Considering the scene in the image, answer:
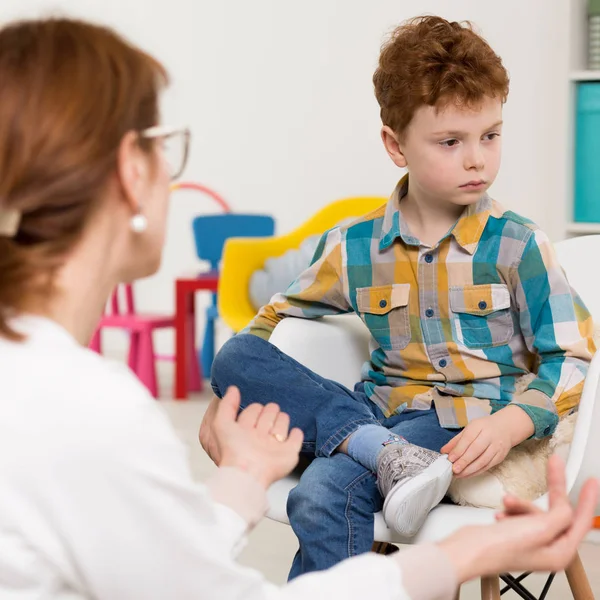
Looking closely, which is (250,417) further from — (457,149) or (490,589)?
(457,149)

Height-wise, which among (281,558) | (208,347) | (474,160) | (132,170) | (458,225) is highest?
(132,170)

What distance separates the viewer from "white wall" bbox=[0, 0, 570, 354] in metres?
3.65

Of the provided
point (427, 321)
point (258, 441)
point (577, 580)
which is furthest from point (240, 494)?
point (577, 580)

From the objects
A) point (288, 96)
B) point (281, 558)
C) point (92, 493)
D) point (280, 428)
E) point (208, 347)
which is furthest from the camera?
point (288, 96)

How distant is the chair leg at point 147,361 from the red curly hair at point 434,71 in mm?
2343

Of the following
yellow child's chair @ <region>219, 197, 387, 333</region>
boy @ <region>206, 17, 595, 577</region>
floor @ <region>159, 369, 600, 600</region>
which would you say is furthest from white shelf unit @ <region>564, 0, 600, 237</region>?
boy @ <region>206, 17, 595, 577</region>

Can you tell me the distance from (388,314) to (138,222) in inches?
30.3

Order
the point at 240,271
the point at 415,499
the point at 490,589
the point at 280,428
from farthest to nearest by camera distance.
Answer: the point at 240,271 → the point at 490,589 → the point at 415,499 → the point at 280,428

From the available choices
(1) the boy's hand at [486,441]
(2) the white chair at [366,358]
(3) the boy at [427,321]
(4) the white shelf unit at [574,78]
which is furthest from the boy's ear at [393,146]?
(4) the white shelf unit at [574,78]

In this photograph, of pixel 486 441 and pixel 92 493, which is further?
pixel 486 441

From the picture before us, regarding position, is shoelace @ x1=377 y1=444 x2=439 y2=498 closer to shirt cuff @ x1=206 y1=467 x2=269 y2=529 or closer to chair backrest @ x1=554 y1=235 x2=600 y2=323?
shirt cuff @ x1=206 y1=467 x2=269 y2=529

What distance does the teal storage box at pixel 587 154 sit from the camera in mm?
2611

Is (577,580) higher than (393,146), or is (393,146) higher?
(393,146)

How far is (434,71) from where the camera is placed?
57.6 inches
